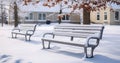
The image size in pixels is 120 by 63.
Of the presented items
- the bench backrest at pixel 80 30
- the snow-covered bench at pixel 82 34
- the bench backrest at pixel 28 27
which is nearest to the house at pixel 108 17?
the bench backrest at pixel 28 27

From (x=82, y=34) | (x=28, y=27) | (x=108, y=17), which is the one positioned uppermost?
(x=108, y=17)

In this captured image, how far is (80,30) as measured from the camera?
35.6ft

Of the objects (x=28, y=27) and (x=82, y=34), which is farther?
(x=28, y=27)

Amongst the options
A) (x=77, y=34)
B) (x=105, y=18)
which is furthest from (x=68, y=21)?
(x=77, y=34)

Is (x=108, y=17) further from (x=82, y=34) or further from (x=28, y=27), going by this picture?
(x=82, y=34)

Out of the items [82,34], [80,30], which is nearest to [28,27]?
[80,30]

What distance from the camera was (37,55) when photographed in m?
10.4

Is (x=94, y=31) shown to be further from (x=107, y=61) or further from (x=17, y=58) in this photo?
(x=17, y=58)

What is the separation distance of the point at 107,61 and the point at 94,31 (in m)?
1.55

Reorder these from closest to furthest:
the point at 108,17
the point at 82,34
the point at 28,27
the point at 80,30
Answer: the point at 82,34 < the point at 80,30 < the point at 28,27 < the point at 108,17

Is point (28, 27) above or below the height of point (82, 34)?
above

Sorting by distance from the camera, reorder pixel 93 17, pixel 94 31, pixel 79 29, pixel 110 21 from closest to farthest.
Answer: pixel 94 31 → pixel 79 29 → pixel 110 21 → pixel 93 17

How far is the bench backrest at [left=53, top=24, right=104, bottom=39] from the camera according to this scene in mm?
9812

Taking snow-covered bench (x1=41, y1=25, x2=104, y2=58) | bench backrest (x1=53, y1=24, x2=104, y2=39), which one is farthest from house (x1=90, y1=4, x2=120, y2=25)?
snow-covered bench (x1=41, y1=25, x2=104, y2=58)
